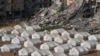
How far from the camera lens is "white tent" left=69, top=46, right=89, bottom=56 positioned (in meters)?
23.9

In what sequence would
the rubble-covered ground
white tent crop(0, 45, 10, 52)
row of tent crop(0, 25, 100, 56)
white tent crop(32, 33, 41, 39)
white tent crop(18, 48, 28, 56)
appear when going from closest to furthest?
white tent crop(18, 48, 28, 56) < row of tent crop(0, 25, 100, 56) < white tent crop(0, 45, 10, 52) < white tent crop(32, 33, 41, 39) < the rubble-covered ground

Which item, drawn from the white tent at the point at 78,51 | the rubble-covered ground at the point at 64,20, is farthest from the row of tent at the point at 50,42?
the rubble-covered ground at the point at 64,20

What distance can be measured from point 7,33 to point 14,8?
9631mm

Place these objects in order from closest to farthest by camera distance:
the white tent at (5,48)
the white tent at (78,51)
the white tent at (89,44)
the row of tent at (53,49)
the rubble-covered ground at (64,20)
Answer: the row of tent at (53,49) → the white tent at (78,51) → the white tent at (5,48) → the white tent at (89,44) → the rubble-covered ground at (64,20)

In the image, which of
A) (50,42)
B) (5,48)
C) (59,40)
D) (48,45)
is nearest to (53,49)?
(48,45)

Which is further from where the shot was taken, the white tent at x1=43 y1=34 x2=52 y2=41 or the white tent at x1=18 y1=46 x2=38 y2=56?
the white tent at x1=43 y1=34 x2=52 y2=41

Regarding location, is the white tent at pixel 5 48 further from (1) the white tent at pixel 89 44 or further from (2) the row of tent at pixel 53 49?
(1) the white tent at pixel 89 44

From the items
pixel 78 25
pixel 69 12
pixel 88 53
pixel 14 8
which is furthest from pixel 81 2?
pixel 88 53

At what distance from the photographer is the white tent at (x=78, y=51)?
78.5ft

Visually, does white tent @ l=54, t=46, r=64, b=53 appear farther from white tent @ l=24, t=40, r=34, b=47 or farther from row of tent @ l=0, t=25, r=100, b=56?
white tent @ l=24, t=40, r=34, b=47

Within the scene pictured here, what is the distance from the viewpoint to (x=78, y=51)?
24016 millimetres

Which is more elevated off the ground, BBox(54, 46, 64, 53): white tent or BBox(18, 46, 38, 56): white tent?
BBox(18, 46, 38, 56): white tent

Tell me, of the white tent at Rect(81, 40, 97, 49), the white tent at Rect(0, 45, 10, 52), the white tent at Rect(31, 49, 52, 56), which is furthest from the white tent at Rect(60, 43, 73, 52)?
the white tent at Rect(0, 45, 10, 52)

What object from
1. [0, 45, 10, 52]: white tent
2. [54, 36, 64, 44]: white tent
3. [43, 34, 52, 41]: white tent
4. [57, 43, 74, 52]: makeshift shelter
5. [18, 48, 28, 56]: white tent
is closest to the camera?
[18, 48, 28, 56]: white tent
